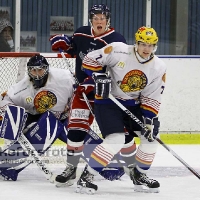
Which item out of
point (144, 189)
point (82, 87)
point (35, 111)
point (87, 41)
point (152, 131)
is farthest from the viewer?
point (35, 111)

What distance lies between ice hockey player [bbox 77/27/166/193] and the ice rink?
3.8 inches

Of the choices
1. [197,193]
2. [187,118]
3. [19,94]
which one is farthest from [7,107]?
[187,118]

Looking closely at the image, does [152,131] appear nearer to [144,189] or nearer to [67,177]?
[144,189]

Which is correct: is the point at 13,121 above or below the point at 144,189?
above

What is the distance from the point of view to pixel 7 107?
473 cm

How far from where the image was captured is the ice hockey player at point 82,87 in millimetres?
4652

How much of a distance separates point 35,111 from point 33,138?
18cm

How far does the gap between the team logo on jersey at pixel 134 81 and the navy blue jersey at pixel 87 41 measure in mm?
392

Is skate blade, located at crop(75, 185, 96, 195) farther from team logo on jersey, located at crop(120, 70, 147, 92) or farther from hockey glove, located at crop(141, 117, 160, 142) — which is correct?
team logo on jersey, located at crop(120, 70, 147, 92)

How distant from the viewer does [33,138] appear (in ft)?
15.9

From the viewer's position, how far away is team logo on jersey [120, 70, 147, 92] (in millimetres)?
4410

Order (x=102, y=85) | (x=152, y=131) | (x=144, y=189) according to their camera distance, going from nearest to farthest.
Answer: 1. (x=102, y=85)
2. (x=152, y=131)
3. (x=144, y=189)

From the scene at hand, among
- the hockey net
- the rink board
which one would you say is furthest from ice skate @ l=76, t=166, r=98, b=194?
the rink board

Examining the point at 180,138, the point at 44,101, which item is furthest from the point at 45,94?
the point at 180,138
